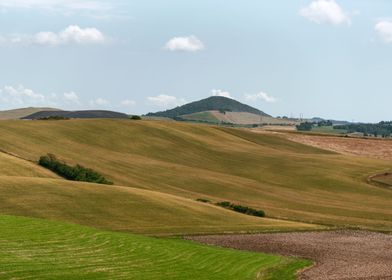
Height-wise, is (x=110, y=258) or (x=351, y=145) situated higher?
(x=351, y=145)

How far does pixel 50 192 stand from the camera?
60781 mm

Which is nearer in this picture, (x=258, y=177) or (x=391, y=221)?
(x=391, y=221)

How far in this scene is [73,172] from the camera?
264 ft

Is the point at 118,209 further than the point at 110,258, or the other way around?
the point at 118,209

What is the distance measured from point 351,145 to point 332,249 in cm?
10183

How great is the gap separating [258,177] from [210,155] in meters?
15.8

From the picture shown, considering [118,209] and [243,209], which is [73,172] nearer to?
[243,209]

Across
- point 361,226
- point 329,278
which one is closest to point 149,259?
point 329,278

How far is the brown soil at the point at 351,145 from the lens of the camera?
139000 millimetres

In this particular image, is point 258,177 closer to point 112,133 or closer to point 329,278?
point 112,133

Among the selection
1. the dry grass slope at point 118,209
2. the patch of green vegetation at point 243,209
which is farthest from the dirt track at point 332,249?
the patch of green vegetation at point 243,209

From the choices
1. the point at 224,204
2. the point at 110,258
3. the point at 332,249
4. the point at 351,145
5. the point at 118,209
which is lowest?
the point at 332,249

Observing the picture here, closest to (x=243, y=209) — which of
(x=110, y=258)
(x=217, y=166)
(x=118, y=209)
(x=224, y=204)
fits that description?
(x=224, y=204)

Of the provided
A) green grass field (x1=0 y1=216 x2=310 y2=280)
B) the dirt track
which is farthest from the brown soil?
green grass field (x1=0 y1=216 x2=310 y2=280)
